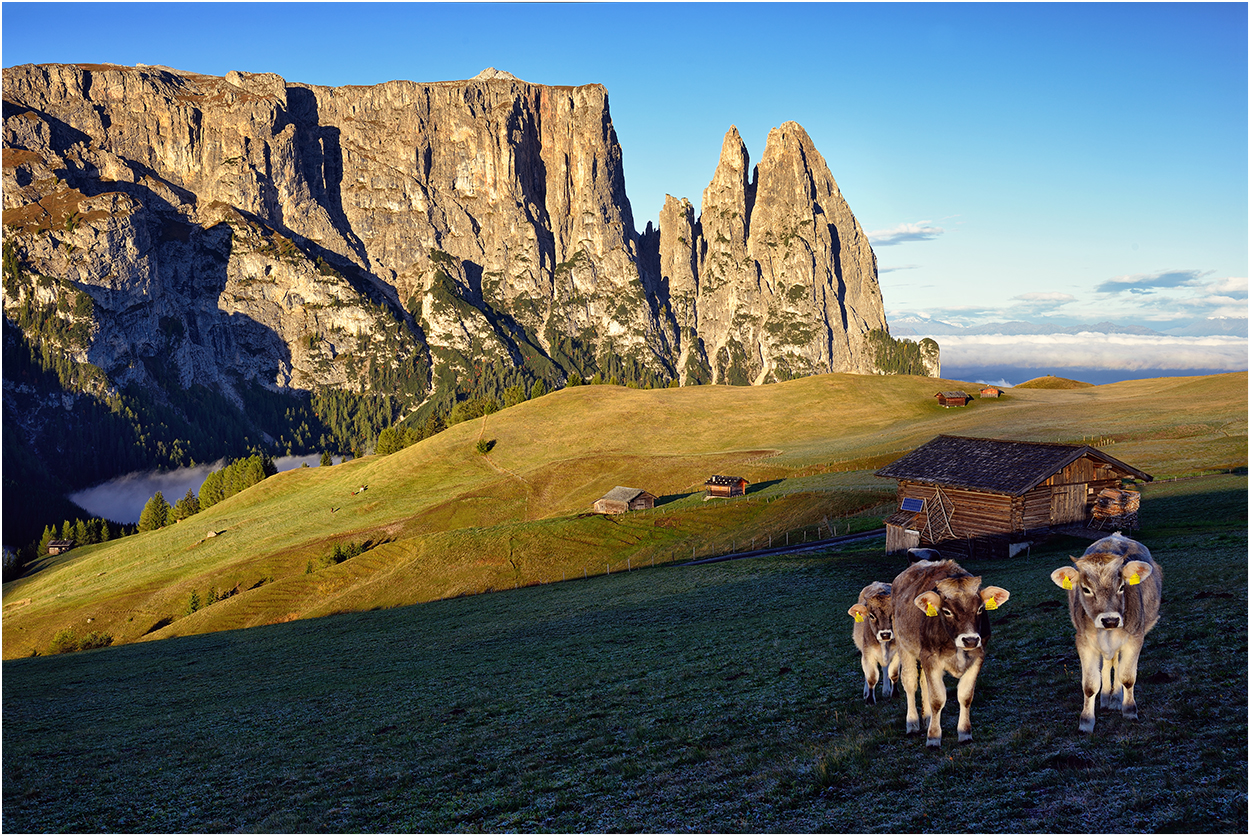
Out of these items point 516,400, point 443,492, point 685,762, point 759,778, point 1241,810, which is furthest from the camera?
point 516,400

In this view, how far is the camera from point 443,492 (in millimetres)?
115688

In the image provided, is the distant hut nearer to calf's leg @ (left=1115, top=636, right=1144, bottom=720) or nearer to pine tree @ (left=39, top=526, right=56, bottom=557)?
calf's leg @ (left=1115, top=636, right=1144, bottom=720)

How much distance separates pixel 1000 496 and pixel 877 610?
106 feet

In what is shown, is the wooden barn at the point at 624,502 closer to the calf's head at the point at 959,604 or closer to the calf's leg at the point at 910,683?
the calf's leg at the point at 910,683

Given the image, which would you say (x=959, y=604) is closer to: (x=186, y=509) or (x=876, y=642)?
(x=876, y=642)

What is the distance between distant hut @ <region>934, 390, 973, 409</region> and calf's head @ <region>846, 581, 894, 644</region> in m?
130

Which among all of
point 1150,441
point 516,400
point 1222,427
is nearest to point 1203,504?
point 1150,441

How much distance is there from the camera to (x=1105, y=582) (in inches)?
583

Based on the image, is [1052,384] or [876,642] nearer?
[876,642]

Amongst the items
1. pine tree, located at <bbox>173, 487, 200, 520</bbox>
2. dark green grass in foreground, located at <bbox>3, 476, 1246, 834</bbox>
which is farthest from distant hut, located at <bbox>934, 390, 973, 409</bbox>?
pine tree, located at <bbox>173, 487, 200, 520</bbox>

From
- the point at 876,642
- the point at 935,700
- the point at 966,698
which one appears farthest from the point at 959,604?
the point at 876,642

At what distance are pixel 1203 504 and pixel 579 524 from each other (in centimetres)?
5096

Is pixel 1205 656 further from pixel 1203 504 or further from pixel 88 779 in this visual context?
pixel 1203 504

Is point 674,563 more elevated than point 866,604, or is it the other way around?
point 866,604
